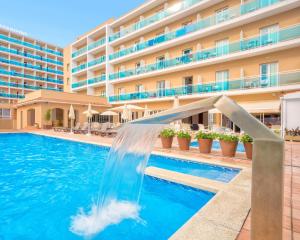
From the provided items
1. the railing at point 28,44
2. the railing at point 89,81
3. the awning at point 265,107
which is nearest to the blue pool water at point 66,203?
the awning at point 265,107

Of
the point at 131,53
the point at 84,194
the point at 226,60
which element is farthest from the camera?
the point at 131,53

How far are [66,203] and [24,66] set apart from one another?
2042 inches

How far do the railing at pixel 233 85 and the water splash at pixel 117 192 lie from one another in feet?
44.9

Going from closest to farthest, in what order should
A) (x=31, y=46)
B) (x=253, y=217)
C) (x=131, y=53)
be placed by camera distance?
(x=253, y=217) → (x=131, y=53) → (x=31, y=46)

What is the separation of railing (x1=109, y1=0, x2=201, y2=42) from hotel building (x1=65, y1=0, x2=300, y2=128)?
0.10 m

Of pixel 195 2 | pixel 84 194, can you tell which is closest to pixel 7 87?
pixel 195 2

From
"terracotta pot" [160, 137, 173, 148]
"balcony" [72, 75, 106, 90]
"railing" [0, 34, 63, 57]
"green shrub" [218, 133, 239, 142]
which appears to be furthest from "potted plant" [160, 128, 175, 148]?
"railing" [0, 34, 63, 57]

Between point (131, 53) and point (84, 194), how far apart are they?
2180 centimetres

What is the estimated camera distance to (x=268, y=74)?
1507 cm

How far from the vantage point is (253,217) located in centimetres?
113

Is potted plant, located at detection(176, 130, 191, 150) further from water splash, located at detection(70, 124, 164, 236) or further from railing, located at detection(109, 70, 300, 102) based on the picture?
railing, located at detection(109, 70, 300, 102)

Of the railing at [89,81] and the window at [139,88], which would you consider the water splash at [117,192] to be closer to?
the window at [139,88]

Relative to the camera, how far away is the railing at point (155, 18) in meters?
19.6

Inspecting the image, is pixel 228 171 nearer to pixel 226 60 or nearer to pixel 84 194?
pixel 84 194
